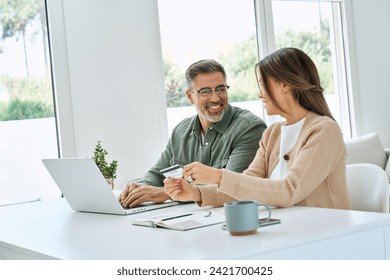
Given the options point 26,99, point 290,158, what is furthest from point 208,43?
point 290,158

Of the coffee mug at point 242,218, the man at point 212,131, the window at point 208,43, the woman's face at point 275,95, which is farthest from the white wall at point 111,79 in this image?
the coffee mug at point 242,218

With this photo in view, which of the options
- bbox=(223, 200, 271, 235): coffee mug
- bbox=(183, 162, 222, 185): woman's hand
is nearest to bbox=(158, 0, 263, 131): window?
bbox=(183, 162, 222, 185): woman's hand

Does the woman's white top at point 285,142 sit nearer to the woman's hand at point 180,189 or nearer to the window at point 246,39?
the woman's hand at point 180,189

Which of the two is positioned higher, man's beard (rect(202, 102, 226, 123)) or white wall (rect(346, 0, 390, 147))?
white wall (rect(346, 0, 390, 147))

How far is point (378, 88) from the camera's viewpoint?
5859 mm

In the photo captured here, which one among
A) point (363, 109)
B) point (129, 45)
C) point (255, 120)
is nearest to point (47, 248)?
point (255, 120)

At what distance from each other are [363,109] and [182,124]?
3.06 meters

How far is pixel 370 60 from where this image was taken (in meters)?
5.87

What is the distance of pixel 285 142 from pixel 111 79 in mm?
2166

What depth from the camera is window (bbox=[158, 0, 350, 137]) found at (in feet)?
15.6

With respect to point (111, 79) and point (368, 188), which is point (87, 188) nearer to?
point (368, 188)

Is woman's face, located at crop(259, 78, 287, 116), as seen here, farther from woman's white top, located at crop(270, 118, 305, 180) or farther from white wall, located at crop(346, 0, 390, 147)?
white wall, located at crop(346, 0, 390, 147)

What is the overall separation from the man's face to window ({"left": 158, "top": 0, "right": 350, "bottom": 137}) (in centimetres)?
168

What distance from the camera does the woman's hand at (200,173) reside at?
2.04 meters
